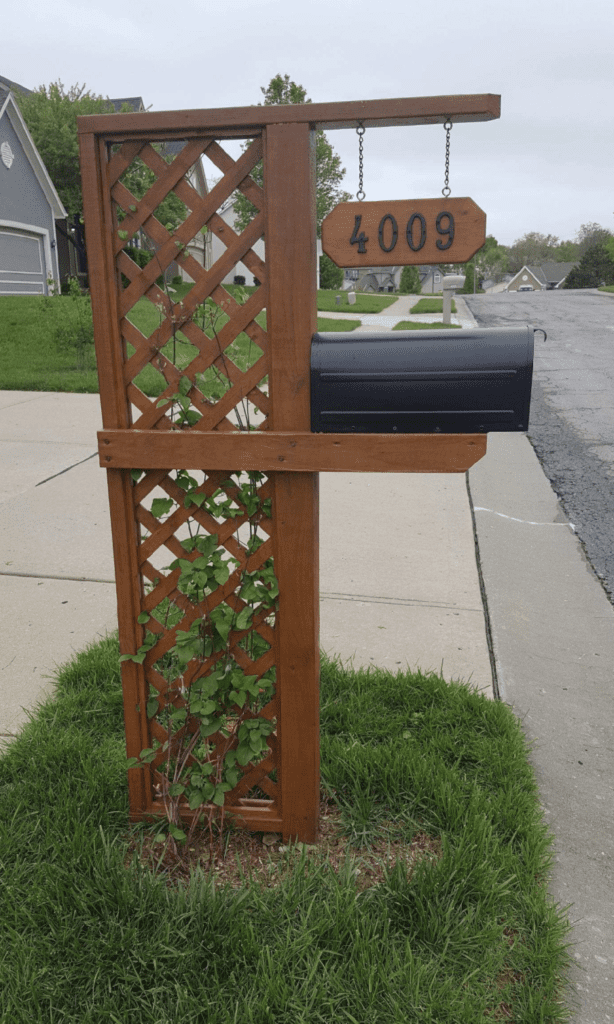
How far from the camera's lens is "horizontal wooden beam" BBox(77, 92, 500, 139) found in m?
1.86

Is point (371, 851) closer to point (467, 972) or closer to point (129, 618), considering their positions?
point (467, 972)

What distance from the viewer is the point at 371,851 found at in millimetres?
2367

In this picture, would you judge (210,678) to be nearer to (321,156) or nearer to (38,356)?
(38,356)

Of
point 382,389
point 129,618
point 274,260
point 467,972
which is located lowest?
point 467,972

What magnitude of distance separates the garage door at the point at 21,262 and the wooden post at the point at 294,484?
76.6ft

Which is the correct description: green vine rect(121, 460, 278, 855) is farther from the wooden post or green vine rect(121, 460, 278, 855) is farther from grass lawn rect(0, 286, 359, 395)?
grass lawn rect(0, 286, 359, 395)

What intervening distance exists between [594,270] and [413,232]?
65024mm

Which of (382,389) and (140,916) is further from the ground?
(382,389)

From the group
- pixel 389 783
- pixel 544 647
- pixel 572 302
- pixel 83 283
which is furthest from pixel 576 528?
pixel 83 283

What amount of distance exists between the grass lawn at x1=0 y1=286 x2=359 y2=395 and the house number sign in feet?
18.4

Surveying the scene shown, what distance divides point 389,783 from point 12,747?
1264mm

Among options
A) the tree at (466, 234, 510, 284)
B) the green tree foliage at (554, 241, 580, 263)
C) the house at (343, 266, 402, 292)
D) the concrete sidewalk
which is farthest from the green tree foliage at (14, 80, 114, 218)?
the green tree foliage at (554, 241, 580, 263)

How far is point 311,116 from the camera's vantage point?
76.4 inches

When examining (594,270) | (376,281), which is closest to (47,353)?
(594,270)
